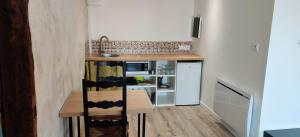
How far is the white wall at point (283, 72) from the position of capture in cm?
279

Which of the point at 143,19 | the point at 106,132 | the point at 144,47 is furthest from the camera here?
the point at 144,47

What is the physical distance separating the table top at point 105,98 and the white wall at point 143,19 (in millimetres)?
2347

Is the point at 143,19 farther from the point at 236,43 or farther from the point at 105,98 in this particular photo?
the point at 105,98

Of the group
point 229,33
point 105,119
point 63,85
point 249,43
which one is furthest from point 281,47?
point 63,85

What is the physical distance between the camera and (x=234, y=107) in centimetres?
336

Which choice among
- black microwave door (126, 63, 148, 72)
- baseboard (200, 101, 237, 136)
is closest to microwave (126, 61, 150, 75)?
black microwave door (126, 63, 148, 72)

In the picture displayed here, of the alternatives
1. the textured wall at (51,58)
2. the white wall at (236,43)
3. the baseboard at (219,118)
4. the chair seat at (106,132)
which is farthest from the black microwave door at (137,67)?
the chair seat at (106,132)

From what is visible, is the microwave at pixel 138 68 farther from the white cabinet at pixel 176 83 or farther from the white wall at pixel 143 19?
the white wall at pixel 143 19

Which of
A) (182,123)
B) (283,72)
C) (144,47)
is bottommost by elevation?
(182,123)

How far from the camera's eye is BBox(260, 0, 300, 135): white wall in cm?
279

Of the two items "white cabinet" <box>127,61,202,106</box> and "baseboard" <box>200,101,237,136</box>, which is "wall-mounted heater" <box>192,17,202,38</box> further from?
"baseboard" <box>200,101,237,136</box>

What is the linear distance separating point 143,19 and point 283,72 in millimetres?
2791

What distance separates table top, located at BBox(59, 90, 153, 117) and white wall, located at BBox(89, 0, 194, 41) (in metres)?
2.35

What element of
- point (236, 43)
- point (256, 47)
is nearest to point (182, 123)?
point (236, 43)
